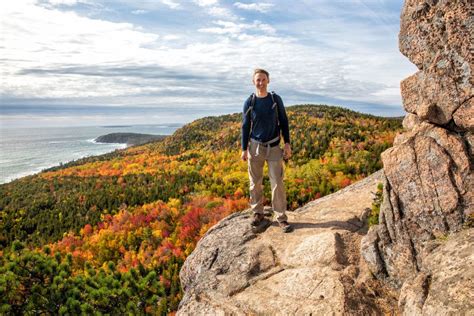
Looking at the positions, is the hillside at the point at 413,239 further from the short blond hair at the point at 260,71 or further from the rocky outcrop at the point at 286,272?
the short blond hair at the point at 260,71

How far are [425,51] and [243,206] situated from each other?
26.7 m

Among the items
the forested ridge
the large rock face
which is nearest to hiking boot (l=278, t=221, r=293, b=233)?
the large rock face

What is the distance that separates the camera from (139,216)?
131ft

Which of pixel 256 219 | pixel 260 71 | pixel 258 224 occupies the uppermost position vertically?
pixel 260 71

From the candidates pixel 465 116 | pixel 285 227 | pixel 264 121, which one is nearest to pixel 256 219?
pixel 285 227

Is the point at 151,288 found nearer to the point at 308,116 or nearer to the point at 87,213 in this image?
the point at 87,213

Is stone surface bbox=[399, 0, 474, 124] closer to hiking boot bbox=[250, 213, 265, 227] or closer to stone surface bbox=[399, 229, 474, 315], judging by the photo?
stone surface bbox=[399, 229, 474, 315]

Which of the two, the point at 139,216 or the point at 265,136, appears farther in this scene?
the point at 139,216

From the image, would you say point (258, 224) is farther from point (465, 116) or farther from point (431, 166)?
point (465, 116)

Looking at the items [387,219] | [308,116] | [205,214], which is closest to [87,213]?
[205,214]

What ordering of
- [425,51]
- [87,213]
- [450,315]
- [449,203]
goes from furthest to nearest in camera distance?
[87,213] < [425,51] < [449,203] < [450,315]

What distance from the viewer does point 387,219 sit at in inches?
267

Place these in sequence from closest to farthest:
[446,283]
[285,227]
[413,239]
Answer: [446,283] < [413,239] < [285,227]

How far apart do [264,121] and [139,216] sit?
34429mm
